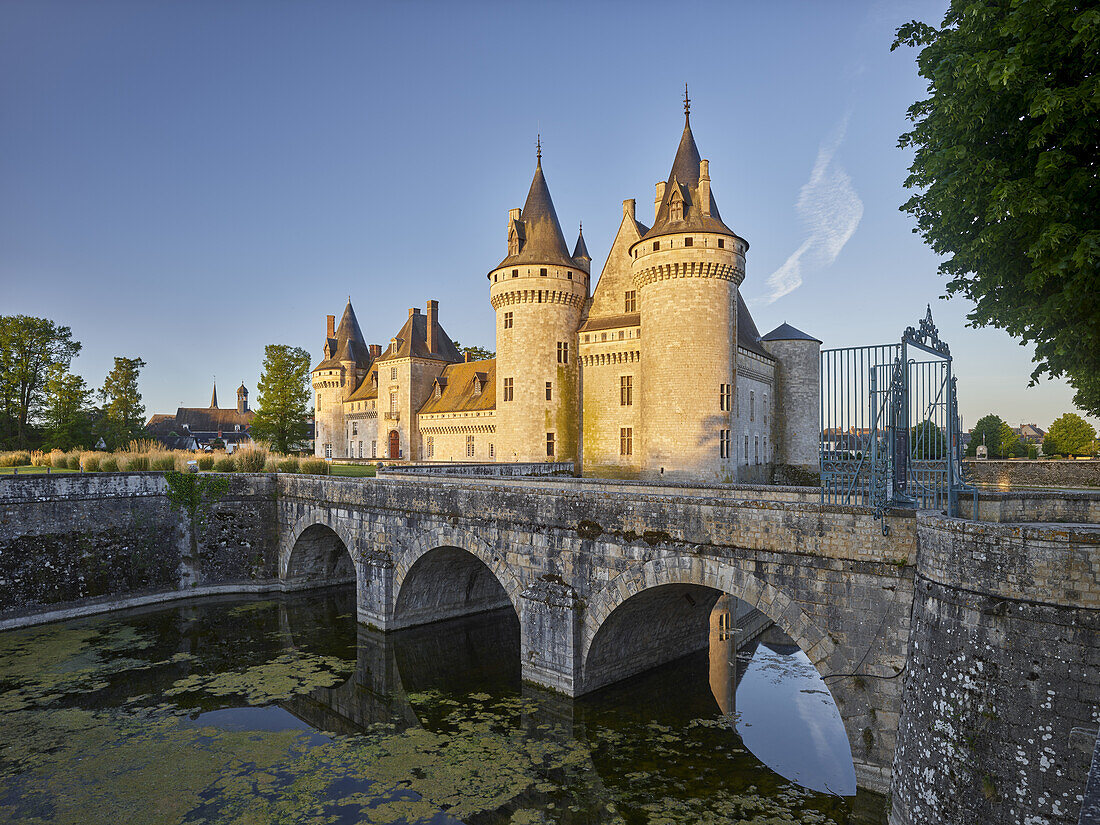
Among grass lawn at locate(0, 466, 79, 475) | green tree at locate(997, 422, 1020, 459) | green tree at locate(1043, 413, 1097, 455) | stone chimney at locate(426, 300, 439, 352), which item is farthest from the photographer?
green tree at locate(997, 422, 1020, 459)

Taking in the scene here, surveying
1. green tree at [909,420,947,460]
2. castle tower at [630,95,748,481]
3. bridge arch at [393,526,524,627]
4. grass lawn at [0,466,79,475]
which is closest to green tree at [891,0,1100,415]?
green tree at [909,420,947,460]

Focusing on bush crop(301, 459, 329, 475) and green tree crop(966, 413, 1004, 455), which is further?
green tree crop(966, 413, 1004, 455)

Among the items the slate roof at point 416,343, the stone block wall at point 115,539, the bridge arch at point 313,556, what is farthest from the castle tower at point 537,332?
the slate roof at point 416,343

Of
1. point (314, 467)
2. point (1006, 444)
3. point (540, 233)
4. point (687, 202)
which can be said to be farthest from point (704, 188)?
point (1006, 444)

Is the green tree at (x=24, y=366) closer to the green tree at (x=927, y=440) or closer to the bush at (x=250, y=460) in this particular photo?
the bush at (x=250, y=460)

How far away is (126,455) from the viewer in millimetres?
22391

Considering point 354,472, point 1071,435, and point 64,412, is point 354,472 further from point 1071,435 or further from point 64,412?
point 1071,435

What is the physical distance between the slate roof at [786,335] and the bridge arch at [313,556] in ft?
76.3

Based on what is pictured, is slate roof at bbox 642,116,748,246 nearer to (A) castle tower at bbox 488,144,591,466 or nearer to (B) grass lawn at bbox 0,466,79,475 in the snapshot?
(A) castle tower at bbox 488,144,591,466

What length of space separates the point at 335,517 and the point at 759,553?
42.2 feet

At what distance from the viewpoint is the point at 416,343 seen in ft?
134

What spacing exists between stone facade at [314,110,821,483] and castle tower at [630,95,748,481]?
0.04 metres

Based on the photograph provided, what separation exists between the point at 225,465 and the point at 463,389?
1703 centimetres

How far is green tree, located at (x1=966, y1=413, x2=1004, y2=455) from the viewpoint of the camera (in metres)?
52.5
